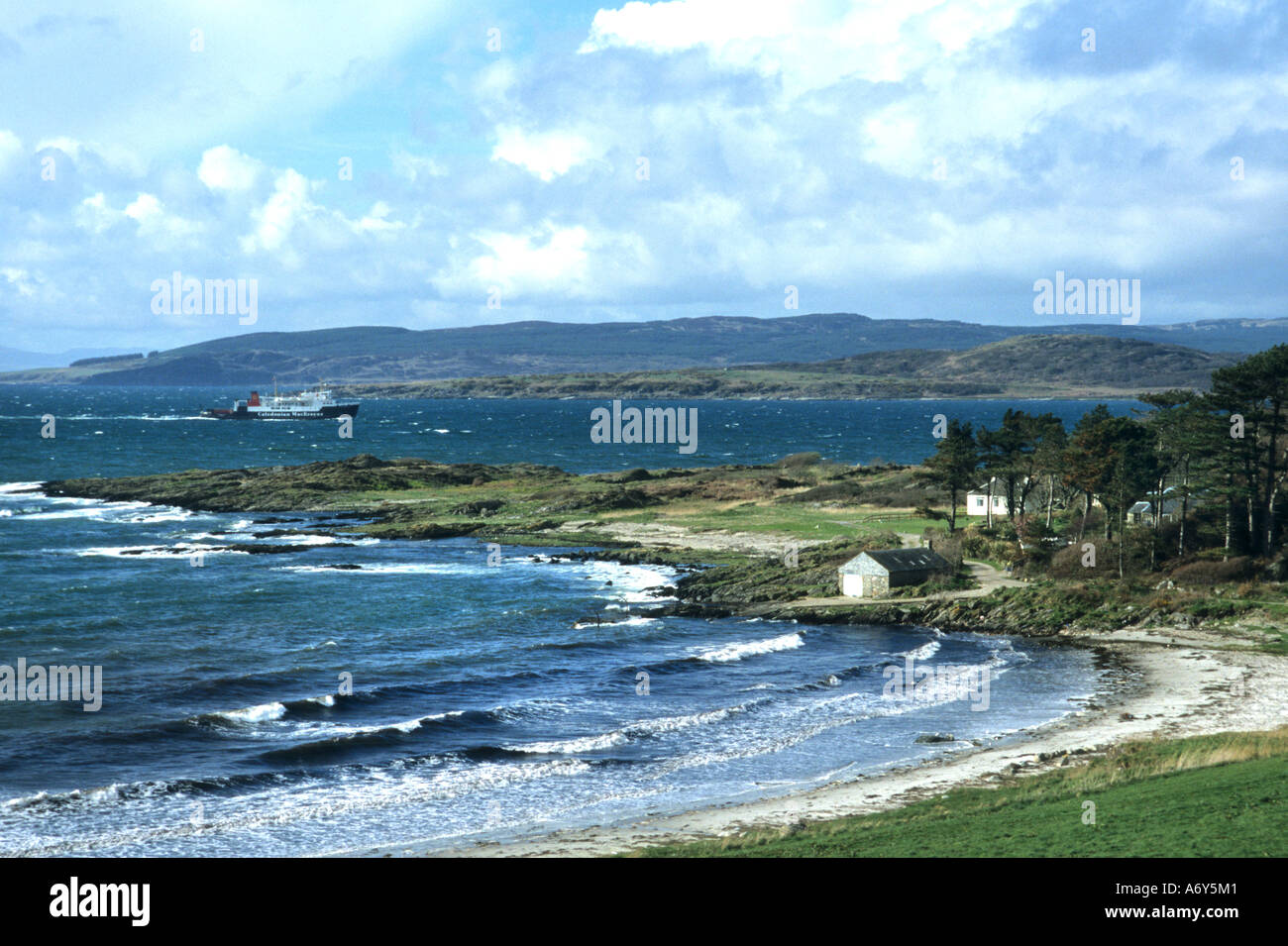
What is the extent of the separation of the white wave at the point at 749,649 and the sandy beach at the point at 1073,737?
11886 millimetres

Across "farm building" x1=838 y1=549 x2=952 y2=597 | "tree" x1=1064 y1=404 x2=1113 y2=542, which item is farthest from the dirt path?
"tree" x1=1064 y1=404 x2=1113 y2=542

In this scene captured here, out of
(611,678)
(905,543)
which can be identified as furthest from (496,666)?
(905,543)

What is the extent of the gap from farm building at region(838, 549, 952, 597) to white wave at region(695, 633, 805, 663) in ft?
24.8

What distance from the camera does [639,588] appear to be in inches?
2363

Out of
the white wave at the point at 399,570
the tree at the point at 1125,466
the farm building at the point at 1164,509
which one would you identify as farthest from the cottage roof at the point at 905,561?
the white wave at the point at 399,570

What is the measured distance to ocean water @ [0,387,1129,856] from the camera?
2689 centimetres

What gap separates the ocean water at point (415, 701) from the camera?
26891mm

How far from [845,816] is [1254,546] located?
126 feet

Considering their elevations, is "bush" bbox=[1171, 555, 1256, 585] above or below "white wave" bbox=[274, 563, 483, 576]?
above

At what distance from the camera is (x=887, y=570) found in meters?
54.6

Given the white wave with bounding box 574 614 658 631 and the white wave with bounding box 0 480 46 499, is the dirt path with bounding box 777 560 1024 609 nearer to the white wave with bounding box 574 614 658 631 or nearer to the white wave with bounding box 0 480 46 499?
the white wave with bounding box 574 614 658 631

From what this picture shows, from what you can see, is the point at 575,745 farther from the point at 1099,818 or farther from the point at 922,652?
the point at 922,652
